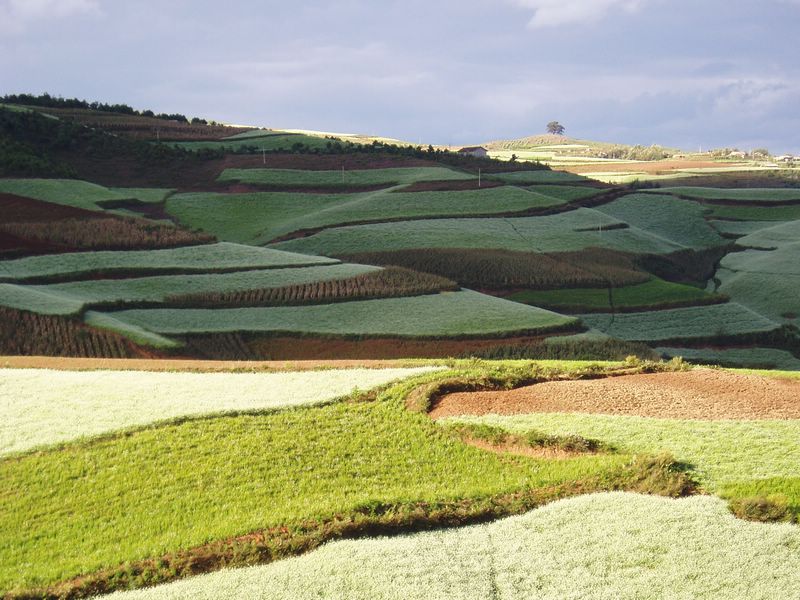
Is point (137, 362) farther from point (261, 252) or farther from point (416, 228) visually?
point (416, 228)

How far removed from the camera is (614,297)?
182ft

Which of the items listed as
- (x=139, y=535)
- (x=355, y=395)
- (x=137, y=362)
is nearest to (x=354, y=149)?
(x=137, y=362)

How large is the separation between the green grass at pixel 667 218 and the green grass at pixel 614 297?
24.0 metres

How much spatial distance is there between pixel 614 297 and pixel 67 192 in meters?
41.8

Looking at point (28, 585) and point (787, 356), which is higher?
point (28, 585)

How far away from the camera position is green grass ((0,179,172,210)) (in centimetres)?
6544

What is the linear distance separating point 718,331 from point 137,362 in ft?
107

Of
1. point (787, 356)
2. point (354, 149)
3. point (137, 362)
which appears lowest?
point (787, 356)

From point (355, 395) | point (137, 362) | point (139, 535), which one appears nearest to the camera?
point (139, 535)

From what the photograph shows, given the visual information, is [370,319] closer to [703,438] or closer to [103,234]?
[103,234]

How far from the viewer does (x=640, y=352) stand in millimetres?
40719

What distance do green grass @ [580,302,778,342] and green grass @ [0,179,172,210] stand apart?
3830 cm

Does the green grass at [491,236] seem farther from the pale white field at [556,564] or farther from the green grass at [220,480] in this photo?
the pale white field at [556,564]

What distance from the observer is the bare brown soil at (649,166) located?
411ft
